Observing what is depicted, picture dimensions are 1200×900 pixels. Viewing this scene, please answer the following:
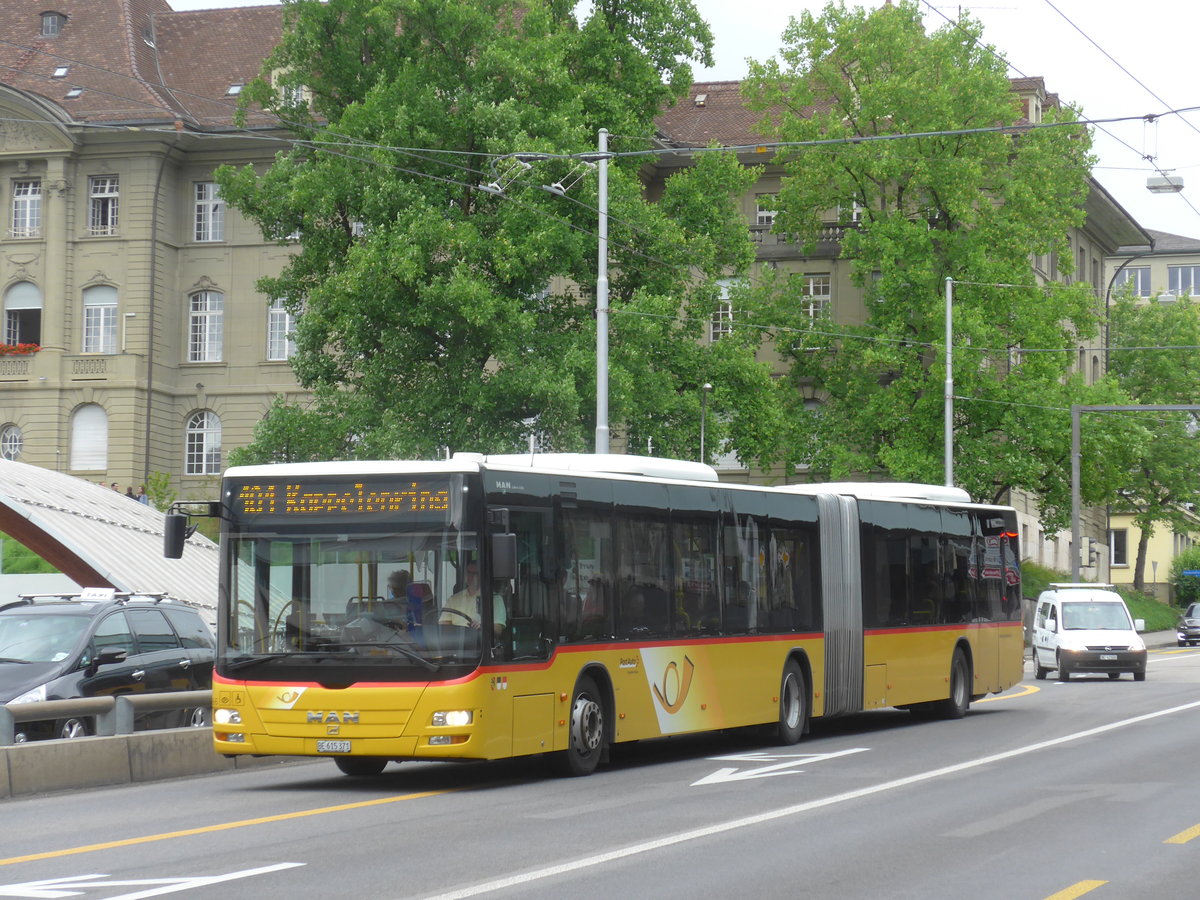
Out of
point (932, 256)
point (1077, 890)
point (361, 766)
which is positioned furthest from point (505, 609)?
point (932, 256)

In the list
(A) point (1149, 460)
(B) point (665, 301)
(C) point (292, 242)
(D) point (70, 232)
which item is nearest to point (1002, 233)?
(B) point (665, 301)

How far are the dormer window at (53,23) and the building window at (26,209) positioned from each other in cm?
574

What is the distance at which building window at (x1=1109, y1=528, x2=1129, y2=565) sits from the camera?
104m

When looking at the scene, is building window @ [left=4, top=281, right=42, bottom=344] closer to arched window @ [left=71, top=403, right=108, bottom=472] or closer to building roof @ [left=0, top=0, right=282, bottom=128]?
arched window @ [left=71, top=403, right=108, bottom=472]

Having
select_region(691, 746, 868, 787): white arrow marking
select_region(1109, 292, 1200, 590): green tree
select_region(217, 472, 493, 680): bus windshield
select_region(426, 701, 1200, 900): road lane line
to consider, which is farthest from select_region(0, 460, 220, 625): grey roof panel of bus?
select_region(1109, 292, 1200, 590): green tree

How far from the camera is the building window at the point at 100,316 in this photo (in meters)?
61.5

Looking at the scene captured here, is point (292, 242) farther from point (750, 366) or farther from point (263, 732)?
point (263, 732)

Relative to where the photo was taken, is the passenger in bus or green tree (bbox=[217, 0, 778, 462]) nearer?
the passenger in bus

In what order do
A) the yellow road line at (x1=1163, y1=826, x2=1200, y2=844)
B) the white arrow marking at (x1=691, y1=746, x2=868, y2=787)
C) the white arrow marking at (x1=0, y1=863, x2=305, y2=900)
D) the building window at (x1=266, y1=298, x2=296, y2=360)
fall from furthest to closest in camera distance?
1. the building window at (x1=266, y1=298, x2=296, y2=360)
2. the white arrow marking at (x1=691, y1=746, x2=868, y2=787)
3. the yellow road line at (x1=1163, y1=826, x2=1200, y2=844)
4. the white arrow marking at (x1=0, y1=863, x2=305, y2=900)

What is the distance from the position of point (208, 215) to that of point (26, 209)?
235 inches

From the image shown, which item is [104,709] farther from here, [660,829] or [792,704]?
[792,704]

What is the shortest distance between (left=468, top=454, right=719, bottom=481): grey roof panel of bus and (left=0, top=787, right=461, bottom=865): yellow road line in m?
3.16

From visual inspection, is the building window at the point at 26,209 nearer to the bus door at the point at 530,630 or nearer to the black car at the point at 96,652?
the black car at the point at 96,652

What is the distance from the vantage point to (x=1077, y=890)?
9594mm
